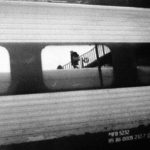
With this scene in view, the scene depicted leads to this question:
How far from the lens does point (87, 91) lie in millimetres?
6023

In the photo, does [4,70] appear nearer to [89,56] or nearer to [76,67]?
[76,67]

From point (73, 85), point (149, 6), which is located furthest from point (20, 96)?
point (149, 6)

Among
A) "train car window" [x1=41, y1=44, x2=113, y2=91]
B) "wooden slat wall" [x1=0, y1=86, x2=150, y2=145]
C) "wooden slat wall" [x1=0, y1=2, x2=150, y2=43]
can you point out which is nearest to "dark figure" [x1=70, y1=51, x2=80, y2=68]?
"train car window" [x1=41, y1=44, x2=113, y2=91]

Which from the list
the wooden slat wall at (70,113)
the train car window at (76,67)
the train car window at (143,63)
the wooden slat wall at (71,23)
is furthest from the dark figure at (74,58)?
the train car window at (143,63)

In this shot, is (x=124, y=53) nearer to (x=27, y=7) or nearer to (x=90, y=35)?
(x=90, y=35)

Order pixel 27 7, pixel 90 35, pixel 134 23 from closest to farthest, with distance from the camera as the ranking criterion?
pixel 27 7 → pixel 90 35 → pixel 134 23

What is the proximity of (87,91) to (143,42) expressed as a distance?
1.80 meters

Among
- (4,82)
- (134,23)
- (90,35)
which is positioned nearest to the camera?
(4,82)

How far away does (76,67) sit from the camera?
617 centimetres

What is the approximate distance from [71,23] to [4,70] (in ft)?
5.35

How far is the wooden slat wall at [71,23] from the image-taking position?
5703 mm

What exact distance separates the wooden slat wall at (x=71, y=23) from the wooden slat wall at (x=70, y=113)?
3.55 ft

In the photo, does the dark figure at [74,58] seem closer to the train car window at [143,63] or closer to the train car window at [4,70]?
the train car window at [4,70]

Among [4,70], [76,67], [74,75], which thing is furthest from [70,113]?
[4,70]
